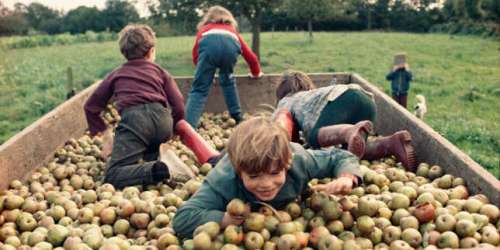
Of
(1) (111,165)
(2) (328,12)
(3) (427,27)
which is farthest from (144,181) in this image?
(3) (427,27)

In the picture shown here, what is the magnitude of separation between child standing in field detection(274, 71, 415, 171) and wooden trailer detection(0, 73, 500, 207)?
0.23 metres

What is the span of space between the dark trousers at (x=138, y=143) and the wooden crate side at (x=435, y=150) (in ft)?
7.95

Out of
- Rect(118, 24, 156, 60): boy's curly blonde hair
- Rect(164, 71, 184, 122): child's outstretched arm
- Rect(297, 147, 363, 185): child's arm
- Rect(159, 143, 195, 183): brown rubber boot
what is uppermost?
Rect(118, 24, 156, 60): boy's curly blonde hair

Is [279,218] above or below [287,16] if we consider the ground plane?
below

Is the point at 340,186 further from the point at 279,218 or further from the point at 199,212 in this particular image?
the point at 199,212

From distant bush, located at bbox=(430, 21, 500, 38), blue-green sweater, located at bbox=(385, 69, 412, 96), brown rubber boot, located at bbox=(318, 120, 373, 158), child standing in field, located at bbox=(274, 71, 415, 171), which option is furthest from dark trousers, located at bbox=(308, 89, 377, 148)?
distant bush, located at bbox=(430, 21, 500, 38)

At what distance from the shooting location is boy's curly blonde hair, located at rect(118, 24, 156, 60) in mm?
5801

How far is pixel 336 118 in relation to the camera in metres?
5.46

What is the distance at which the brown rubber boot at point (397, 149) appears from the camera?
5.13m

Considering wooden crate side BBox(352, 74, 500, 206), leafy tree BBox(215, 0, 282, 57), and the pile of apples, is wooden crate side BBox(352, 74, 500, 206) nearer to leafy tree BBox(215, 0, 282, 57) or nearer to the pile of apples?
the pile of apples

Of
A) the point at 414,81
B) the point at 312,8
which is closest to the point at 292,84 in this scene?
the point at 414,81

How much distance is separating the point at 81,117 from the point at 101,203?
316cm

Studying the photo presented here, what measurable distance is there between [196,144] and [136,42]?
122cm

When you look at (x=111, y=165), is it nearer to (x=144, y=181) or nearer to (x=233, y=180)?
(x=144, y=181)
